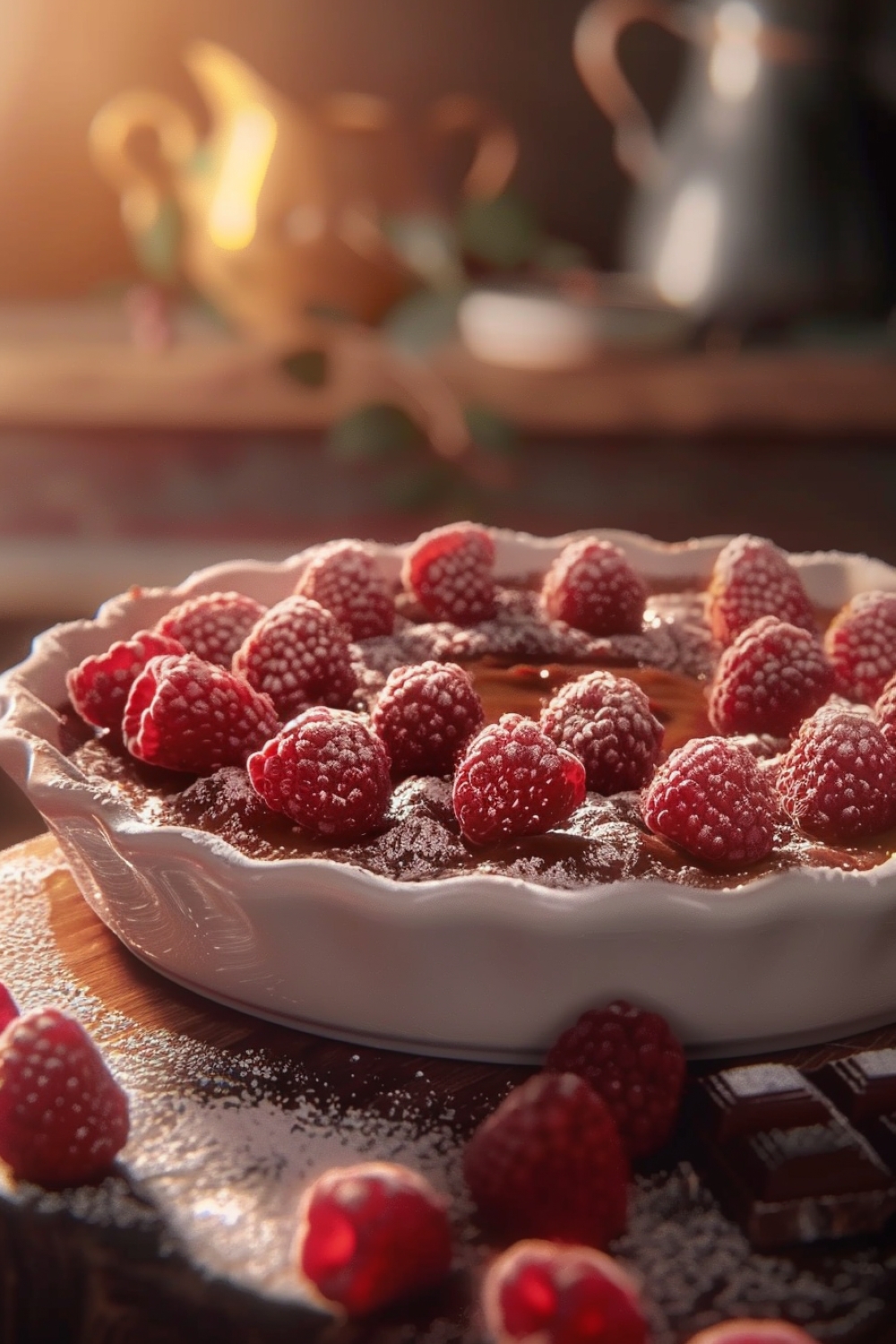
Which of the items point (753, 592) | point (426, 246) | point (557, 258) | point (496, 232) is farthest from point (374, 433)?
point (753, 592)

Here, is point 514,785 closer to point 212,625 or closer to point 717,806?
point 717,806

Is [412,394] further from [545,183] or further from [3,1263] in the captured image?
[3,1263]

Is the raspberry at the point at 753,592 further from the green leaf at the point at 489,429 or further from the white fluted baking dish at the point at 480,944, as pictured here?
the green leaf at the point at 489,429

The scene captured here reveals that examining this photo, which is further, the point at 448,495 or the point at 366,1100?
the point at 448,495

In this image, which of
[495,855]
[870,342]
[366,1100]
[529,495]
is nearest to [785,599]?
[495,855]

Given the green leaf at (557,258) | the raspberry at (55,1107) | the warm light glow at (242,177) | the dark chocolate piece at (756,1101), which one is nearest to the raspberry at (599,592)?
the dark chocolate piece at (756,1101)

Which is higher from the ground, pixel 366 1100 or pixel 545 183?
pixel 545 183

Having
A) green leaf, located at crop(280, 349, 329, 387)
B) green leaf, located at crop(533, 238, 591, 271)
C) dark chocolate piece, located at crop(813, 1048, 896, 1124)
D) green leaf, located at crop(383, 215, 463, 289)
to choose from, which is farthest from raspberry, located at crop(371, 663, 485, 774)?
green leaf, located at crop(533, 238, 591, 271)
